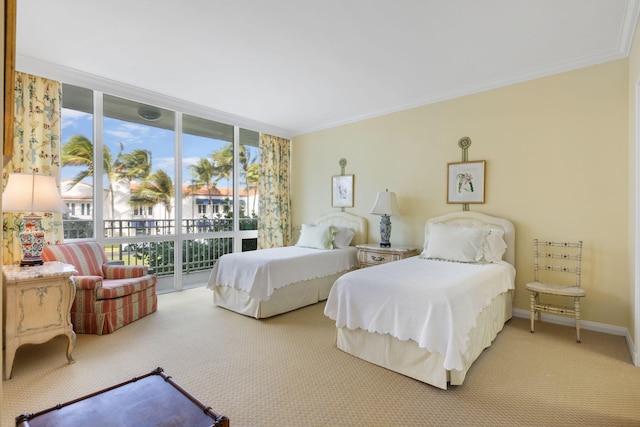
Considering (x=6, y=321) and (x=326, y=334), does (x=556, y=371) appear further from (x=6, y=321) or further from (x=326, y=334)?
(x=6, y=321)

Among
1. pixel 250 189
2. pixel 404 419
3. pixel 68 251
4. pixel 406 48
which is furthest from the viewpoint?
pixel 250 189

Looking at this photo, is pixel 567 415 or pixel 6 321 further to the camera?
pixel 6 321

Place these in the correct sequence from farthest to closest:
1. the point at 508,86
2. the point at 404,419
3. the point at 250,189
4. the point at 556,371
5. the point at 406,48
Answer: the point at 250,189 → the point at 508,86 → the point at 406,48 → the point at 556,371 → the point at 404,419

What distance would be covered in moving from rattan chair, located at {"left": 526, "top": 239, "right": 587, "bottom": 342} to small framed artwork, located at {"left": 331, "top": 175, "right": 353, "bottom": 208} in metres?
2.68

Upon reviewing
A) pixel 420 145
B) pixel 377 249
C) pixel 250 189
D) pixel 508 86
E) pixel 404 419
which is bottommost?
pixel 404 419

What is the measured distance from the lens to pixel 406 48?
316cm

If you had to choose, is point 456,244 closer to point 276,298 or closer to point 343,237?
point 343,237

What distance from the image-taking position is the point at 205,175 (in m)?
5.28

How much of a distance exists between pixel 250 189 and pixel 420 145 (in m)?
2.98

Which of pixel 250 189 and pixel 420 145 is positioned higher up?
pixel 420 145

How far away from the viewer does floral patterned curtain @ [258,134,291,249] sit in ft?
19.3

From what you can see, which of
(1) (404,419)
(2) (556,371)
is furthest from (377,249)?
(1) (404,419)

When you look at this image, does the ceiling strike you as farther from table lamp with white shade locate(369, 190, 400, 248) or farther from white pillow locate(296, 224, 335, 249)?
white pillow locate(296, 224, 335, 249)

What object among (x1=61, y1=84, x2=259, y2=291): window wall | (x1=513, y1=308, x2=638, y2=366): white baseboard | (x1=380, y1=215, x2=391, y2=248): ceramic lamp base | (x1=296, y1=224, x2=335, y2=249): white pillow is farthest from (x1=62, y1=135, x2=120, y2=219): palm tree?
(x1=513, y1=308, x2=638, y2=366): white baseboard
